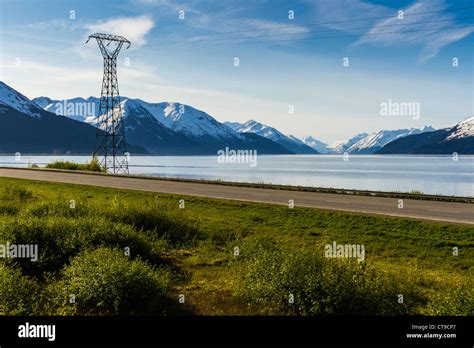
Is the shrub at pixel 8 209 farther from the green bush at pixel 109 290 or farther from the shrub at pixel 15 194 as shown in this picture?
the green bush at pixel 109 290

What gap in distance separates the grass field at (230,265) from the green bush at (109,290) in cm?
3

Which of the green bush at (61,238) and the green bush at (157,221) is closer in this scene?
the green bush at (61,238)

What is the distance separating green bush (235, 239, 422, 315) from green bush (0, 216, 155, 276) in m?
4.93

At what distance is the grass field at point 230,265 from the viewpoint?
35.1ft

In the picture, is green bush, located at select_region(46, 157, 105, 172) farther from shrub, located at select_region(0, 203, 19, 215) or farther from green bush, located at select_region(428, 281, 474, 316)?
green bush, located at select_region(428, 281, 474, 316)

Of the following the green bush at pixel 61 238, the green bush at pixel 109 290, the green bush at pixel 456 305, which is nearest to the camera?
the green bush at pixel 456 305

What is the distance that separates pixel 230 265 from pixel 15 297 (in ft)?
21.9

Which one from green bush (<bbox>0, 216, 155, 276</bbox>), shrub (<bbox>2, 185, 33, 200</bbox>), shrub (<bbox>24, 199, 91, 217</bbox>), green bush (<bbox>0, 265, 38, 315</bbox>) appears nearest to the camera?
green bush (<bbox>0, 265, 38, 315</bbox>)

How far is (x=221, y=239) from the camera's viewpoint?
19.7m

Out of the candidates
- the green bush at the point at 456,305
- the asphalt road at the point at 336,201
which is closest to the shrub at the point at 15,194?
the asphalt road at the point at 336,201

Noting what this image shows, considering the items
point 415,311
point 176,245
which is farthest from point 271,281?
point 176,245

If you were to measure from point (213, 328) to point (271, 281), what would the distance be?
4.01 m

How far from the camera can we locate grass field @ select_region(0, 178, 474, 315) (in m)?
10.7

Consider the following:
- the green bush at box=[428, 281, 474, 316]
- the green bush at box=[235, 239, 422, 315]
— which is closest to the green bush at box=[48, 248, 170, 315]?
the green bush at box=[235, 239, 422, 315]
